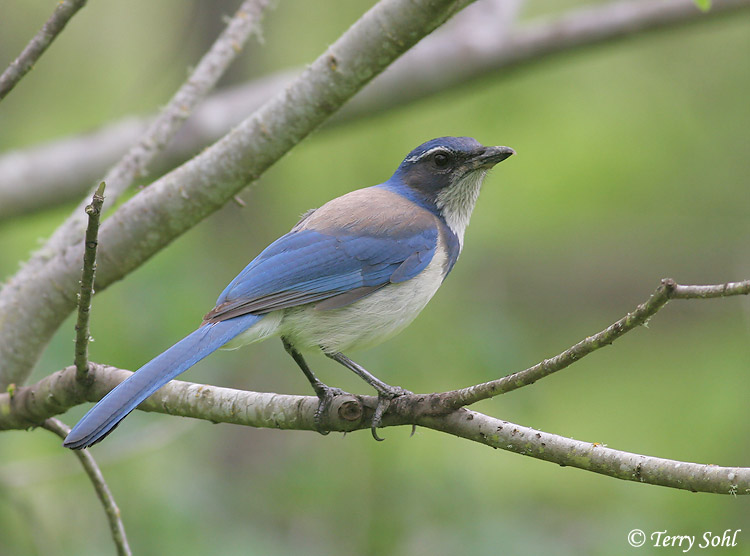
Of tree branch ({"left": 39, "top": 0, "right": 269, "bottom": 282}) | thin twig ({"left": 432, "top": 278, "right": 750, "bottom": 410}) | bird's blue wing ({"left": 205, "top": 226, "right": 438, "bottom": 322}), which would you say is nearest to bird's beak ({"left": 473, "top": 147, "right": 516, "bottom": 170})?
bird's blue wing ({"left": 205, "top": 226, "right": 438, "bottom": 322})

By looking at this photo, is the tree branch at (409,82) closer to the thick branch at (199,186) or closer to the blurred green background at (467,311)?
the blurred green background at (467,311)

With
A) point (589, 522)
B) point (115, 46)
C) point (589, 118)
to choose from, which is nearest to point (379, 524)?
point (589, 522)

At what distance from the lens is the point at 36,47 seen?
11.9 ft

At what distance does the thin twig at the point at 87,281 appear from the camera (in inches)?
112

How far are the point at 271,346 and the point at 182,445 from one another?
3.54ft

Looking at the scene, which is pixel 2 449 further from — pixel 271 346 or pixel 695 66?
pixel 695 66

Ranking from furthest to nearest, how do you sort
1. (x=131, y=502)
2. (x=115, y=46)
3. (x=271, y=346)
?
(x=115, y=46) < (x=271, y=346) < (x=131, y=502)

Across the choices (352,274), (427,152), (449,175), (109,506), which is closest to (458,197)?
(449,175)

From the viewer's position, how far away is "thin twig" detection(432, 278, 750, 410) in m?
2.46

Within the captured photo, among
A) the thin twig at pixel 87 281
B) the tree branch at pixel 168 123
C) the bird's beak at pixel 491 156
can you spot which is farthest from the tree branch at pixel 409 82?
the thin twig at pixel 87 281

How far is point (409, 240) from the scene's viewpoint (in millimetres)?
4641

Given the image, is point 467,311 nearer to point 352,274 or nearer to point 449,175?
point 449,175

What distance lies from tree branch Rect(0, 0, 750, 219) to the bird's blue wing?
116 inches

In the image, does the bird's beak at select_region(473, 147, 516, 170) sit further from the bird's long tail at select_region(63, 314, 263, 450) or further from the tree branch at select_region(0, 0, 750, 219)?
the tree branch at select_region(0, 0, 750, 219)
